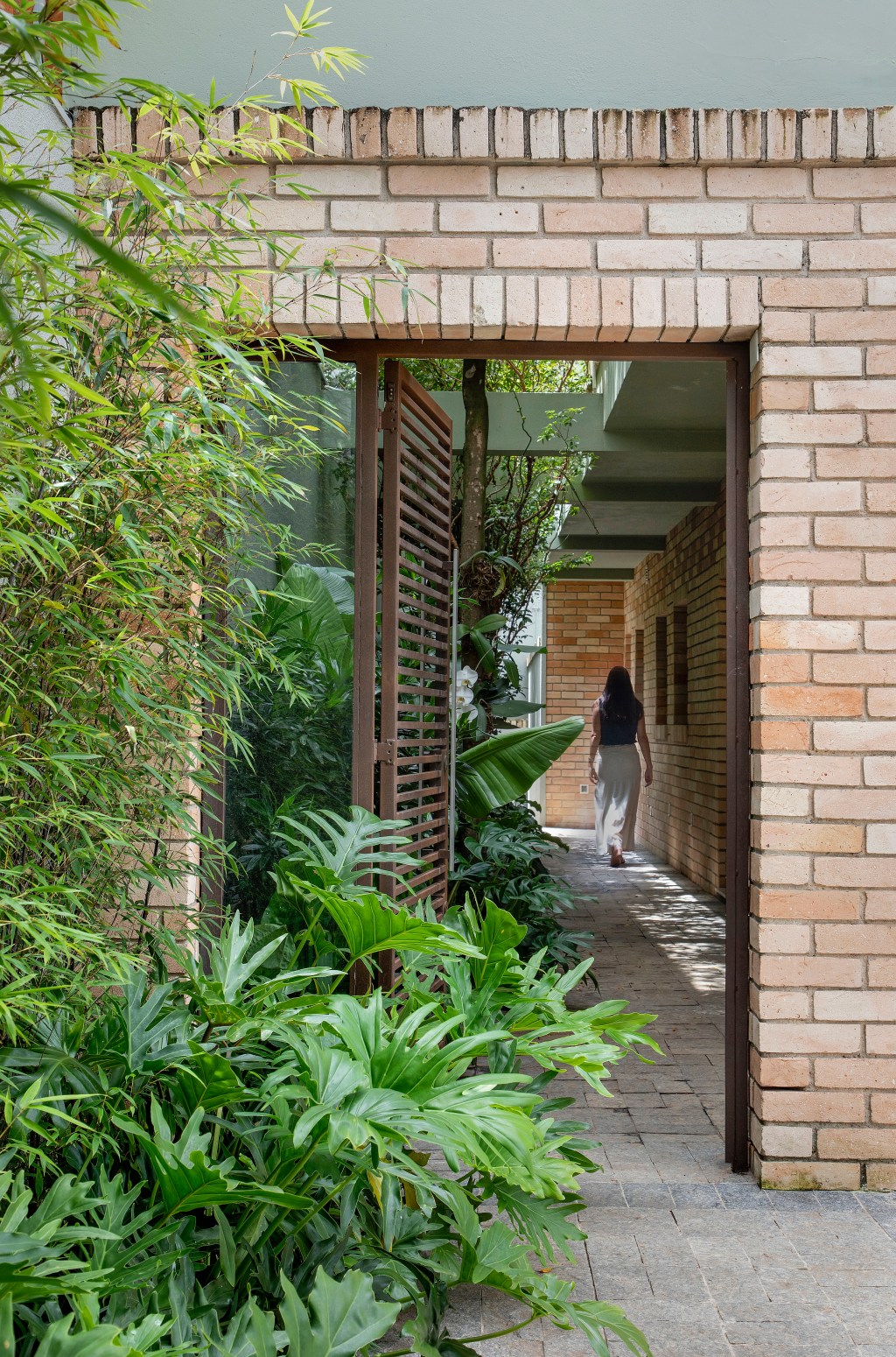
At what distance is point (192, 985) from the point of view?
2330 millimetres

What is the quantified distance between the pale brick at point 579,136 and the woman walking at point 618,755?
6662 millimetres

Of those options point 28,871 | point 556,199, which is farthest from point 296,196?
point 28,871

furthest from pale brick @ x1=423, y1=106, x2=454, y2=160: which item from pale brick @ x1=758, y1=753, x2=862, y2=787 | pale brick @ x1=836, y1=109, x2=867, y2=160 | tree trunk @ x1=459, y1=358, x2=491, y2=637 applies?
tree trunk @ x1=459, y1=358, x2=491, y2=637

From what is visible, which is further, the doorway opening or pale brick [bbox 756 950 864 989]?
the doorway opening

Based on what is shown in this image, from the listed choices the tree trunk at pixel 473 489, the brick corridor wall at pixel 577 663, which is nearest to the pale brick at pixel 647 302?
the tree trunk at pixel 473 489

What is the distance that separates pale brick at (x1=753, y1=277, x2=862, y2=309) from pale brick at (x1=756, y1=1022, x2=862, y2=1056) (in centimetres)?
194

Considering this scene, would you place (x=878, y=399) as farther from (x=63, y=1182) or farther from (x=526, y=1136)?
(x=63, y=1182)

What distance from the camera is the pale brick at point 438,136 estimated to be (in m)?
3.16

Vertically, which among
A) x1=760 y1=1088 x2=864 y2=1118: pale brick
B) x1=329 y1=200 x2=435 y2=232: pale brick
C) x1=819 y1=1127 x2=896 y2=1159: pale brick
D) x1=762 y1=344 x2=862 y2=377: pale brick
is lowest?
x1=819 y1=1127 x2=896 y2=1159: pale brick

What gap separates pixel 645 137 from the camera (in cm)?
315

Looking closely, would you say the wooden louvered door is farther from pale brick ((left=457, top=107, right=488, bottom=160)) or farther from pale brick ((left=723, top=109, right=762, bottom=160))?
pale brick ((left=723, top=109, right=762, bottom=160))

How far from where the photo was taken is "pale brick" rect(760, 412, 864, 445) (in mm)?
3158

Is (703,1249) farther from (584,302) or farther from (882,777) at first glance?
(584,302)

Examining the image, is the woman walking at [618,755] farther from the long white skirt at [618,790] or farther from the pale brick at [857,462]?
the pale brick at [857,462]
